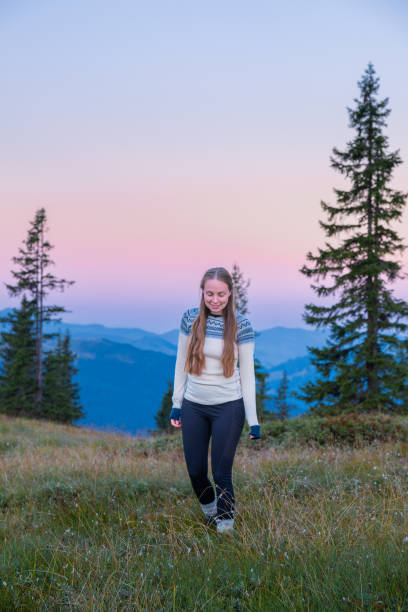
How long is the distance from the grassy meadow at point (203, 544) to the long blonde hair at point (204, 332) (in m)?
1.35

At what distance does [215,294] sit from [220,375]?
77 centimetres

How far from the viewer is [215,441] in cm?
399

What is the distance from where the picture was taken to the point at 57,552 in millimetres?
3320

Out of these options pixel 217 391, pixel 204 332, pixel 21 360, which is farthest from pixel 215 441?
pixel 21 360

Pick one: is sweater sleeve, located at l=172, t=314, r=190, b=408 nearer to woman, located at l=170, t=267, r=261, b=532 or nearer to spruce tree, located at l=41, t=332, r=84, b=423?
woman, located at l=170, t=267, r=261, b=532

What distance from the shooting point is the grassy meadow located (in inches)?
100

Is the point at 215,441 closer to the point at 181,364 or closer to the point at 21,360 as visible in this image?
the point at 181,364

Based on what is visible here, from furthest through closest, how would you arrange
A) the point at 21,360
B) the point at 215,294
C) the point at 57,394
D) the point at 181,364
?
the point at 57,394 → the point at 21,360 → the point at 181,364 → the point at 215,294

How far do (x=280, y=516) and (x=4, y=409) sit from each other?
32.4m

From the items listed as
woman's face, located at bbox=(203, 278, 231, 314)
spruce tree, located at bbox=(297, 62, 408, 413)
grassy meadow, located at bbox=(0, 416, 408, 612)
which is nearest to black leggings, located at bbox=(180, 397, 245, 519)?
grassy meadow, located at bbox=(0, 416, 408, 612)

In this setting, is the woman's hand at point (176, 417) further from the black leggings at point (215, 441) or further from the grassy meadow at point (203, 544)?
the grassy meadow at point (203, 544)

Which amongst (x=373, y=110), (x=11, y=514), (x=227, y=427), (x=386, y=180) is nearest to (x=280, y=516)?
(x=227, y=427)

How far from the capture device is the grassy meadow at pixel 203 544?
254 cm

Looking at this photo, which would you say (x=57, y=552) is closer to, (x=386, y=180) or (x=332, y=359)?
(x=332, y=359)
